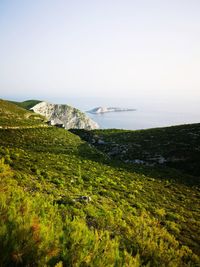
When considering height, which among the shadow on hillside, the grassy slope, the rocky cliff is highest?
the rocky cliff

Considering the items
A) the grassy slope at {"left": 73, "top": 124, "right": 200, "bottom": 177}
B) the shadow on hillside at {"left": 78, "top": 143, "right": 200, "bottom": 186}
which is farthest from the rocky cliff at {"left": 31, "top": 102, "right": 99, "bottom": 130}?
the shadow on hillside at {"left": 78, "top": 143, "right": 200, "bottom": 186}

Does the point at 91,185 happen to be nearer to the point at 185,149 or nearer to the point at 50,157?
the point at 50,157

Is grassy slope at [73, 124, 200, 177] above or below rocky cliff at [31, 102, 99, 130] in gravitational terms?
below

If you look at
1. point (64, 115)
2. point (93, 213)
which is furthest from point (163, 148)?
point (64, 115)

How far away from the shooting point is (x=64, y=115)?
14400 centimetres

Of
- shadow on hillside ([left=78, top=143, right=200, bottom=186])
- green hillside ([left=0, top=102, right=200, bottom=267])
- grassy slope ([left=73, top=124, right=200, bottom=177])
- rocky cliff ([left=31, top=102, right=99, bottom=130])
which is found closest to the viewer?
green hillside ([left=0, top=102, right=200, bottom=267])

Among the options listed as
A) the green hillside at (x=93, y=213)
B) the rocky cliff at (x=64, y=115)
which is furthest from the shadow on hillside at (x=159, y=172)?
the rocky cliff at (x=64, y=115)

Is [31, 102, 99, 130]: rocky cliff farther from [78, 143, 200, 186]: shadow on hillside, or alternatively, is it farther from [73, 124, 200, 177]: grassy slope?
[78, 143, 200, 186]: shadow on hillside

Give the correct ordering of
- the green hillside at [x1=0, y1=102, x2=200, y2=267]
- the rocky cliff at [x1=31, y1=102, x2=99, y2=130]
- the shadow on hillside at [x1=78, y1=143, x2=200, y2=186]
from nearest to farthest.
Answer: the green hillside at [x1=0, y1=102, x2=200, y2=267]
the shadow on hillside at [x1=78, y1=143, x2=200, y2=186]
the rocky cliff at [x1=31, y1=102, x2=99, y2=130]

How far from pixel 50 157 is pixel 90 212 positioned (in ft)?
50.8

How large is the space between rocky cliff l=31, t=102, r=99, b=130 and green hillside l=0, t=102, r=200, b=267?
8862cm

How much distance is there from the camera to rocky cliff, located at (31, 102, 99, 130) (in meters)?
127

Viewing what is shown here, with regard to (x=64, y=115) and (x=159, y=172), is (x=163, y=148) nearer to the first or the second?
(x=159, y=172)

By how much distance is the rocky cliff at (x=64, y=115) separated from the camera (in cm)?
12691
